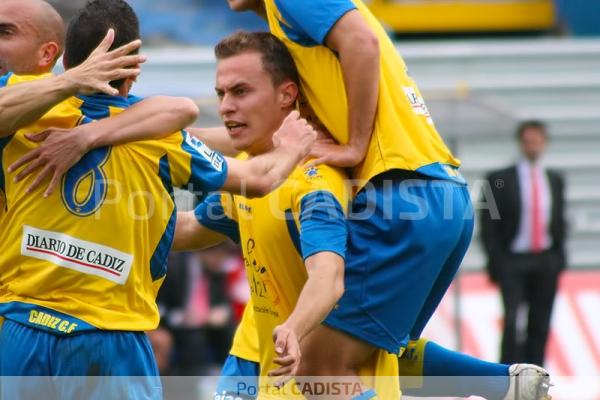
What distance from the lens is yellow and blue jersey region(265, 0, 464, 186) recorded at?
5.69 meters

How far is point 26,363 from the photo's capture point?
5055 mm

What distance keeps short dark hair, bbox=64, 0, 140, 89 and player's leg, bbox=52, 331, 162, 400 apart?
101 cm

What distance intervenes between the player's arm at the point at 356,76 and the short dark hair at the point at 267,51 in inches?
9.6

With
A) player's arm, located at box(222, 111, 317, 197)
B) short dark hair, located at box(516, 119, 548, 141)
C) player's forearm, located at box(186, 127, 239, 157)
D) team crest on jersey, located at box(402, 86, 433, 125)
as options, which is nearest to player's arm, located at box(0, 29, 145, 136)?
player's arm, located at box(222, 111, 317, 197)

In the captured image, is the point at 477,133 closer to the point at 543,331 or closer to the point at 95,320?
the point at 543,331

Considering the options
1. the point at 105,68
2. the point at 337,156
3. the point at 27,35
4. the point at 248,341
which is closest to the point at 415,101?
the point at 337,156

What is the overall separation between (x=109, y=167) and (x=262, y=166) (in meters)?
0.62

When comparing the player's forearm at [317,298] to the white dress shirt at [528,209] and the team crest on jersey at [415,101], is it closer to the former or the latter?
the team crest on jersey at [415,101]

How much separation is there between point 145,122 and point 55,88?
42 cm

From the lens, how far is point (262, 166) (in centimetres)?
528

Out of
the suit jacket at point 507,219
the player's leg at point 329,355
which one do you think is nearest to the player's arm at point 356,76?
the player's leg at point 329,355

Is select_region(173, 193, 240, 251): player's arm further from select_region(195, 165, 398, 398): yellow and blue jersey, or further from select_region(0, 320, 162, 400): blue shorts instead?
select_region(0, 320, 162, 400): blue shorts

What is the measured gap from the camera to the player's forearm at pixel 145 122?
4988mm

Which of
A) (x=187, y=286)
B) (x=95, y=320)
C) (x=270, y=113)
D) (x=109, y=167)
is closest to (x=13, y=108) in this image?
(x=109, y=167)
